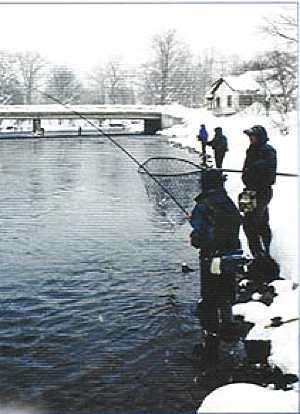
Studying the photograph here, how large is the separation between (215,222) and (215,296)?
0.30m

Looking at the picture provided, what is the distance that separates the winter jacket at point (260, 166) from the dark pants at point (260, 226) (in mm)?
46

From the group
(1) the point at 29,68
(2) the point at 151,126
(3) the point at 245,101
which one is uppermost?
(1) the point at 29,68

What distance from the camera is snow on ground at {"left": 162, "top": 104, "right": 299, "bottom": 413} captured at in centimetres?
214

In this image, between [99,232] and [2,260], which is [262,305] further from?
[99,232]

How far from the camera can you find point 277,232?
3.08 meters

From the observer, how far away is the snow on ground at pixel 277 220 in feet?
7.01

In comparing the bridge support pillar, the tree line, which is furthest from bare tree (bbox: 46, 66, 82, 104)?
the bridge support pillar

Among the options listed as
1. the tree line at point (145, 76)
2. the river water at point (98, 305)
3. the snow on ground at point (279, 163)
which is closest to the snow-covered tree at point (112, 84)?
the tree line at point (145, 76)

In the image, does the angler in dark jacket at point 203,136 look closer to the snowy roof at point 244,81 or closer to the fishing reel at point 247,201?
the snowy roof at point 244,81

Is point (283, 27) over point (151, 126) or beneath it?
over

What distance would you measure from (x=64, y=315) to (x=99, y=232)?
179 cm

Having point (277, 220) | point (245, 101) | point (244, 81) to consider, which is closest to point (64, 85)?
point (244, 81)

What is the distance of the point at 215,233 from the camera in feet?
7.34

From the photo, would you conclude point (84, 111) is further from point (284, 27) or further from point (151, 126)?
point (284, 27)
